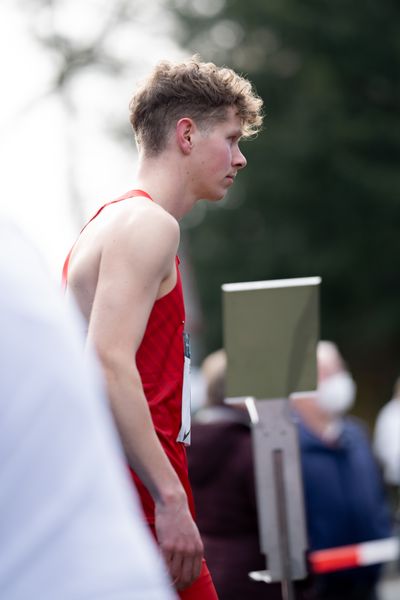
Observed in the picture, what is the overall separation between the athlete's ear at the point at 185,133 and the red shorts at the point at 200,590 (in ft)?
3.64

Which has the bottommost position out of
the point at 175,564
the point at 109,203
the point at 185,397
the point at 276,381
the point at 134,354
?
the point at 175,564

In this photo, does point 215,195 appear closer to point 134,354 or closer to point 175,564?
point 134,354

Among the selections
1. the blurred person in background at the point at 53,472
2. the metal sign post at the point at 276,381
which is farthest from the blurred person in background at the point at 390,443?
the blurred person in background at the point at 53,472

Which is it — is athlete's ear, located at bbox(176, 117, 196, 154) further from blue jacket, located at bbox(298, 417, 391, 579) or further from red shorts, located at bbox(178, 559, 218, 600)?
blue jacket, located at bbox(298, 417, 391, 579)

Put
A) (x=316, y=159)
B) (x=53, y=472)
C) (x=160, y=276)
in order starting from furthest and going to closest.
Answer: (x=316, y=159) → (x=160, y=276) → (x=53, y=472)

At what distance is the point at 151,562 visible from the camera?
1229mm

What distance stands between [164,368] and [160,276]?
26cm

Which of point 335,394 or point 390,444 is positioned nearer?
point 335,394

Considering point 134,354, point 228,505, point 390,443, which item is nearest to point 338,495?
point 228,505

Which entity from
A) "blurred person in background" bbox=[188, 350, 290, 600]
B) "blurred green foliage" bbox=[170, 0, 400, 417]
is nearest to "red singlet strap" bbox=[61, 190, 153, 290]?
"blurred person in background" bbox=[188, 350, 290, 600]

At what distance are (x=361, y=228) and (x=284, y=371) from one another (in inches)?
968

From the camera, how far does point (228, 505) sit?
473 centimetres

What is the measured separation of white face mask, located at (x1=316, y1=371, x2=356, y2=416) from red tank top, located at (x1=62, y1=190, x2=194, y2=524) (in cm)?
304

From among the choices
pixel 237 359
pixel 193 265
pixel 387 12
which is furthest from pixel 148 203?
pixel 193 265
